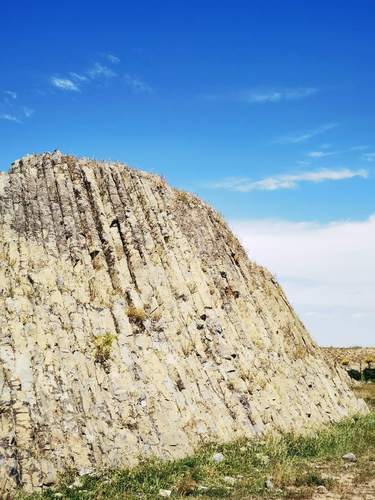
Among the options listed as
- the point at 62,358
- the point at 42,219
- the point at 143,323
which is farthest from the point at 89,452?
the point at 42,219

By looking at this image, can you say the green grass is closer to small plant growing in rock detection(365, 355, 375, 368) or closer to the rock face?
the rock face

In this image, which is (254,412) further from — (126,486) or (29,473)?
(29,473)

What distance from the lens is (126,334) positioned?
16594mm

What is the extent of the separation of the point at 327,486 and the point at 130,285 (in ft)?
31.1

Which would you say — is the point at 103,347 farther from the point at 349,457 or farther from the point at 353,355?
the point at 353,355

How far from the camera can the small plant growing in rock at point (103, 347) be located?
50.6 ft

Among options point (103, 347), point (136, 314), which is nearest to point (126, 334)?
point (136, 314)

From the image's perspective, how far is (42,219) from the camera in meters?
18.2

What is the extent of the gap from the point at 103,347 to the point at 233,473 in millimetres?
5515

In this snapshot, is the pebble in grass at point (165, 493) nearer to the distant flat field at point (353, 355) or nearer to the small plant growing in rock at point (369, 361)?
the distant flat field at point (353, 355)

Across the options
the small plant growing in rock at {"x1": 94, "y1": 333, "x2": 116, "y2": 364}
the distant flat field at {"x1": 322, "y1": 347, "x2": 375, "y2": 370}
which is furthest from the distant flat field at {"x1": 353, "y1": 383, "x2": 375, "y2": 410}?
the small plant growing in rock at {"x1": 94, "y1": 333, "x2": 116, "y2": 364}

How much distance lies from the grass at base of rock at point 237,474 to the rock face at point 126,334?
70cm

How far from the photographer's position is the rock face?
44.6 feet

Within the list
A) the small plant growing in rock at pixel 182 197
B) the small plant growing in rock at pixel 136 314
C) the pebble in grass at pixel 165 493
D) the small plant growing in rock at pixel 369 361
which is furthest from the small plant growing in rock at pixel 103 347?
the small plant growing in rock at pixel 369 361
